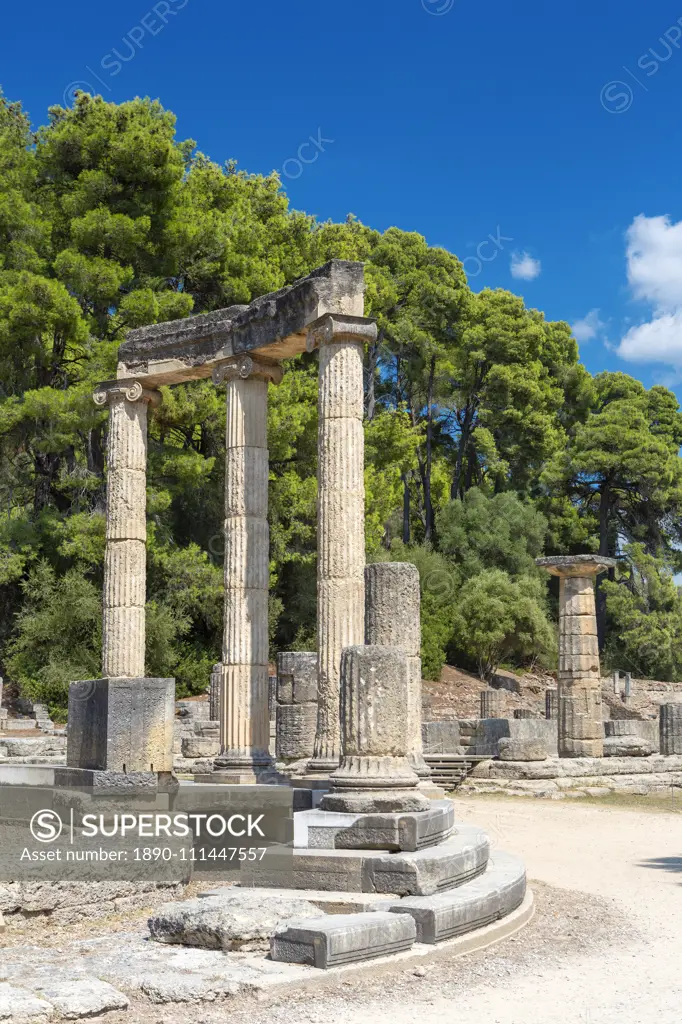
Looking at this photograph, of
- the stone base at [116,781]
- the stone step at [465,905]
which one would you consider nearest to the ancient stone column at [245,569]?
the stone base at [116,781]

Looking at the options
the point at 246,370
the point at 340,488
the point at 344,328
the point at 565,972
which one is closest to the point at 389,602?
the point at 340,488

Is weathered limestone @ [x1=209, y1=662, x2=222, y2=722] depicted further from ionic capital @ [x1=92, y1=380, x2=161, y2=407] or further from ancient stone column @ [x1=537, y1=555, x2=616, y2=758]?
ionic capital @ [x1=92, y1=380, x2=161, y2=407]

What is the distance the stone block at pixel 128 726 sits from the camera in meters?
9.38

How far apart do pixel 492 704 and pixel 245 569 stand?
15666 mm

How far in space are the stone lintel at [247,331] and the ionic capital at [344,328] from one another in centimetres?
9

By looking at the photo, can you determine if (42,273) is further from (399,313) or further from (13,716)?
(399,313)

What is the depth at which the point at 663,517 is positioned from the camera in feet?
145

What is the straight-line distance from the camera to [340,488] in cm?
1285

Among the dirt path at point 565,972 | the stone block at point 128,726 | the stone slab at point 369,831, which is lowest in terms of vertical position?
the dirt path at point 565,972

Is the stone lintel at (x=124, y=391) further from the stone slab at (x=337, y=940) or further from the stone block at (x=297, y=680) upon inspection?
the stone slab at (x=337, y=940)

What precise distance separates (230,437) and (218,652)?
1486 cm

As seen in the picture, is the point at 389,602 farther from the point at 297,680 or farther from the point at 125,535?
the point at 297,680

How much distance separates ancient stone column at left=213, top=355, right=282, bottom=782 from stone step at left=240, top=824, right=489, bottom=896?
19.5 feet

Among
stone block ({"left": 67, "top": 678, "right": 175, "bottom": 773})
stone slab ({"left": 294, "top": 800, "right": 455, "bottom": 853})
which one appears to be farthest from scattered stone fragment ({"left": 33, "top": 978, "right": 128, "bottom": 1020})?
stone block ({"left": 67, "top": 678, "right": 175, "bottom": 773})
